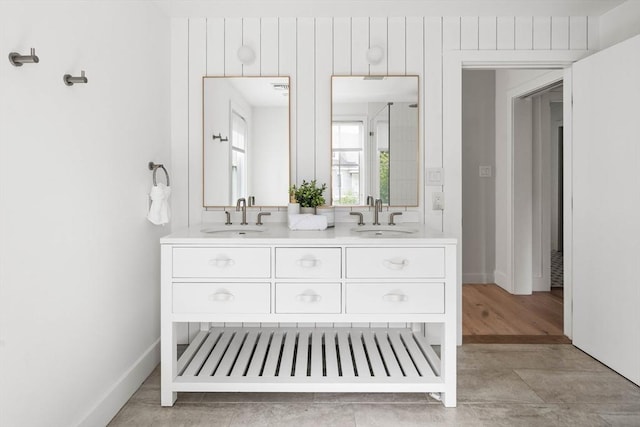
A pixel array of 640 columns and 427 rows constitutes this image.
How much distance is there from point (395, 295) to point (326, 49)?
167 cm

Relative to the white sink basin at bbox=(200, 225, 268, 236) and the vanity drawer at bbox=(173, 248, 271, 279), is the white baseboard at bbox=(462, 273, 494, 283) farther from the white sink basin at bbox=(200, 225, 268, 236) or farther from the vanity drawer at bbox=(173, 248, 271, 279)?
the vanity drawer at bbox=(173, 248, 271, 279)

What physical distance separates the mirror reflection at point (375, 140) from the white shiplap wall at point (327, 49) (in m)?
0.06

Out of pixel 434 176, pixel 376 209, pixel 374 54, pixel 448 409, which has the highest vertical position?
pixel 374 54

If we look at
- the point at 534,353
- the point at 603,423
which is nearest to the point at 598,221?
the point at 534,353

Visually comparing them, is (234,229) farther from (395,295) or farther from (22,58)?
(22,58)

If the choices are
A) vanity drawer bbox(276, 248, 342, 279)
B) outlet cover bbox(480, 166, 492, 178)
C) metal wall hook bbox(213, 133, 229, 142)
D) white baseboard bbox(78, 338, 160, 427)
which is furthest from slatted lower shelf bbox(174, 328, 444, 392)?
outlet cover bbox(480, 166, 492, 178)

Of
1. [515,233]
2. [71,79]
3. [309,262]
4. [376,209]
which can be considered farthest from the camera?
[515,233]

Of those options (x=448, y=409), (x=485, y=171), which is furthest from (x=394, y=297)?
(x=485, y=171)

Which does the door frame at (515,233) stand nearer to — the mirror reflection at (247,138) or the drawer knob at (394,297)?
the mirror reflection at (247,138)

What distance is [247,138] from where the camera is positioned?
9.48 feet

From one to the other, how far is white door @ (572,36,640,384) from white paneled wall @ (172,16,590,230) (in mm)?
449

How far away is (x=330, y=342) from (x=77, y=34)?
198cm

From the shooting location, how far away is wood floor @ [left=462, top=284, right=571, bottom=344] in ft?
10.1

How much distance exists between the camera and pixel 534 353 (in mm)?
2869
